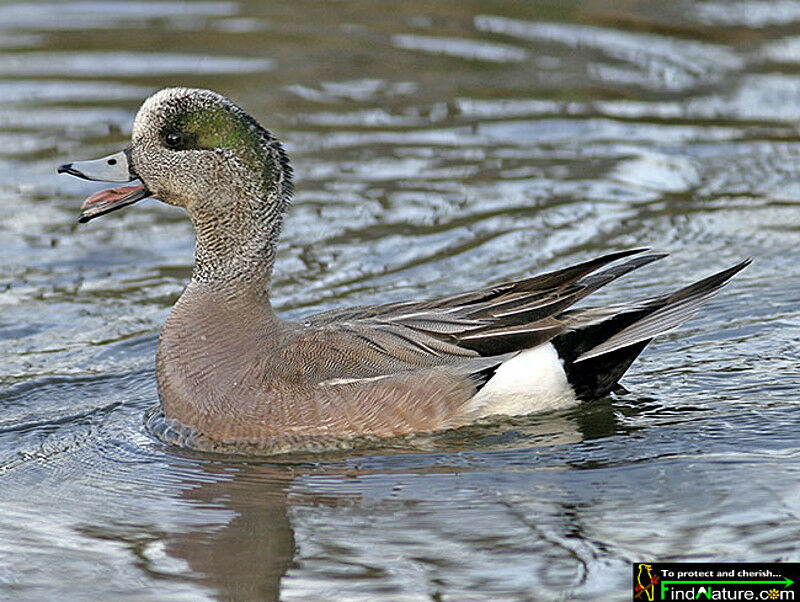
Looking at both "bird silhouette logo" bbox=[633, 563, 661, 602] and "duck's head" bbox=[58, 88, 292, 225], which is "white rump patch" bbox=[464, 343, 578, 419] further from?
"bird silhouette logo" bbox=[633, 563, 661, 602]

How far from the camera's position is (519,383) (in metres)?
5.90

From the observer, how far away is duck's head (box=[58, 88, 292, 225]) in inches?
236

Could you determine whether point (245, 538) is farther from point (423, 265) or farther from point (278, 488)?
point (423, 265)

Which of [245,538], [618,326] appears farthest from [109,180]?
[618,326]

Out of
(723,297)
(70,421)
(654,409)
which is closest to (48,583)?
(70,421)

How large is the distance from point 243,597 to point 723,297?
358 centimetres

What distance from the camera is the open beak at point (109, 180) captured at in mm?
5988

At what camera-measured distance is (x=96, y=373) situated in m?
6.75

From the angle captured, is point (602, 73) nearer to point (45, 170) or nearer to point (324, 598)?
point (45, 170)

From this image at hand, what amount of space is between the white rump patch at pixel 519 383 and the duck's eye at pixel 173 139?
1.61m

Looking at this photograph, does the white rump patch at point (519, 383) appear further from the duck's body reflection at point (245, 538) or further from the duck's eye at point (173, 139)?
the duck's eye at point (173, 139)

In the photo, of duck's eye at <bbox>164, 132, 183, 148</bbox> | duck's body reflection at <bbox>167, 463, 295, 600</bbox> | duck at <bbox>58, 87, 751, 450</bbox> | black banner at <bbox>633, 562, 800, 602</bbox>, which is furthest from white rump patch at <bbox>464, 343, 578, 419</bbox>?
duck's eye at <bbox>164, 132, 183, 148</bbox>

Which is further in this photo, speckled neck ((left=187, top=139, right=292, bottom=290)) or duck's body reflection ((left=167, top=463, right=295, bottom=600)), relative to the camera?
speckled neck ((left=187, top=139, right=292, bottom=290))

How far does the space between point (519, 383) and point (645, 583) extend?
1.58m
